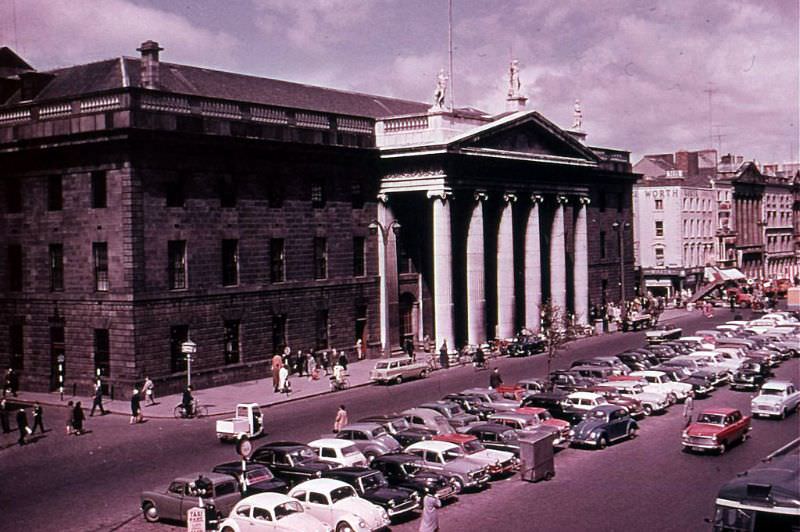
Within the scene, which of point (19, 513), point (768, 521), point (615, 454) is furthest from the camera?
point (615, 454)

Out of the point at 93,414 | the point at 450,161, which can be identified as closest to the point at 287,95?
the point at 450,161

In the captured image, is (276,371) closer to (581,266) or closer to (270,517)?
(270,517)

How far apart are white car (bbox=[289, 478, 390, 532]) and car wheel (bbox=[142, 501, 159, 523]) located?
4071 millimetres

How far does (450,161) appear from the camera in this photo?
2349 inches

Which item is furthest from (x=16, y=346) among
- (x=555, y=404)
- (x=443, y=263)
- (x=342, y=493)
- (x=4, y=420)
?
(x=342, y=493)

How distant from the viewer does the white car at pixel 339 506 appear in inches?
966

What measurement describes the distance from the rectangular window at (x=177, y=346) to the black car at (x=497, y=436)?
19.4 meters

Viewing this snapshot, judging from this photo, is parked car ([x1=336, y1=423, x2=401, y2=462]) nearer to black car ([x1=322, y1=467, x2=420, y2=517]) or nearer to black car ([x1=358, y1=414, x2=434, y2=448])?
black car ([x1=358, y1=414, x2=434, y2=448])

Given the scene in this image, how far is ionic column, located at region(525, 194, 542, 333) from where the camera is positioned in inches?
2697

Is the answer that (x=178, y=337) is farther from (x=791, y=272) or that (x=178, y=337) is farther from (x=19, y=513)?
(x=791, y=272)

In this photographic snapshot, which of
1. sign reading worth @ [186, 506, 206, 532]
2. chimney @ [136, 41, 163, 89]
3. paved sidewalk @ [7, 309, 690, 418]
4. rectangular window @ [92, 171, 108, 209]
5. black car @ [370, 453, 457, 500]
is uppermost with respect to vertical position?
chimney @ [136, 41, 163, 89]

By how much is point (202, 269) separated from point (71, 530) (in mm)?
25129

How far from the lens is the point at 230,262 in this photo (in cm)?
5181

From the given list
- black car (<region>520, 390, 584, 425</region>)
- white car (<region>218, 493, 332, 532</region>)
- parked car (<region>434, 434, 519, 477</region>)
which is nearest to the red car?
black car (<region>520, 390, 584, 425</region>)
